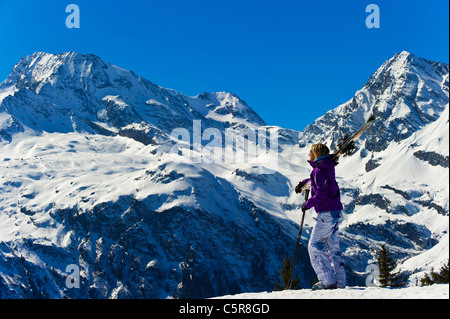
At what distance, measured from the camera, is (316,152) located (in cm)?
1234

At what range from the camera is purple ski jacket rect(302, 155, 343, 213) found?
38.9ft

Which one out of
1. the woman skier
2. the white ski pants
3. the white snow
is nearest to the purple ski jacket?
the woman skier

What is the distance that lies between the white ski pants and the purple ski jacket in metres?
0.18

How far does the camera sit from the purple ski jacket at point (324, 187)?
11859 millimetres

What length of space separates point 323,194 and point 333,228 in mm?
833

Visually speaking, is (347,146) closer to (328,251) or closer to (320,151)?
(320,151)

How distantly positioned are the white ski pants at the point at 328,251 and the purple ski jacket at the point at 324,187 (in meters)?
0.18

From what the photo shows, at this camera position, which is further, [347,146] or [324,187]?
[347,146]

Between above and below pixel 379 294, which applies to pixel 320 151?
above

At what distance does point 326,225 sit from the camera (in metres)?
12.0

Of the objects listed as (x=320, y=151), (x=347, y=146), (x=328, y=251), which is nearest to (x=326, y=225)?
(x=328, y=251)

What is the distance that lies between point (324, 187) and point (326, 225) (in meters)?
0.87
